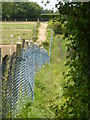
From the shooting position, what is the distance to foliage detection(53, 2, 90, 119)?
2326 millimetres

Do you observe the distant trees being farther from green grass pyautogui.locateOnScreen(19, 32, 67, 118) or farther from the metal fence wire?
green grass pyautogui.locateOnScreen(19, 32, 67, 118)

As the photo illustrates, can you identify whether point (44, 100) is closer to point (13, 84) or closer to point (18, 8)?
point (13, 84)

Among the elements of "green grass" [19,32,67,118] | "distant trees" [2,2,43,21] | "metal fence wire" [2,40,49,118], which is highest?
"distant trees" [2,2,43,21]

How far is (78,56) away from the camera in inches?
97.8

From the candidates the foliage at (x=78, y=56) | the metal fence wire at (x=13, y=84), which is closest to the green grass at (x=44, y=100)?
the metal fence wire at (x=13, y=84)

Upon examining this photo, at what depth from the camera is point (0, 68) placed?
Result: 9.17 ft

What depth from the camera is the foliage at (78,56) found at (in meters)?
2.33

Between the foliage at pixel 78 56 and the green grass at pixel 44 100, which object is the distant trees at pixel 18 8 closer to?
the foliage at pixel 78 56

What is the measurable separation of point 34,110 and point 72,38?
1.75 m

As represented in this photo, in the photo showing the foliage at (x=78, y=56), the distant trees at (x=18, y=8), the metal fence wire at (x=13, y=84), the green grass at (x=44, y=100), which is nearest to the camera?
the foliage at (x=78, y=56)

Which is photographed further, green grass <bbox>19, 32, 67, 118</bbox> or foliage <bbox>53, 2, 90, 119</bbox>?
green grass <bbox>19, 32, 67, 118</bbox>

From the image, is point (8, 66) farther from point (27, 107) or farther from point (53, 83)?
point (53, 83)

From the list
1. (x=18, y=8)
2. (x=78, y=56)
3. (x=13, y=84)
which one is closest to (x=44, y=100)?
(x=13, y=84)

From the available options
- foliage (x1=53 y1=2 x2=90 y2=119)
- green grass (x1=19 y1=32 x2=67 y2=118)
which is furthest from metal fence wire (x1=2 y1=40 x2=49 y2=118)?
foliage (x1=53 y1=2 x2=90 y2=119)
